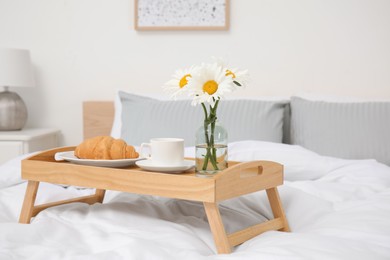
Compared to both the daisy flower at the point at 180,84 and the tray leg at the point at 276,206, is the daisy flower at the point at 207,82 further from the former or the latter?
the tray leg at the point at 276,206

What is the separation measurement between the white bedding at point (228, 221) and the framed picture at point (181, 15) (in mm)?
1031

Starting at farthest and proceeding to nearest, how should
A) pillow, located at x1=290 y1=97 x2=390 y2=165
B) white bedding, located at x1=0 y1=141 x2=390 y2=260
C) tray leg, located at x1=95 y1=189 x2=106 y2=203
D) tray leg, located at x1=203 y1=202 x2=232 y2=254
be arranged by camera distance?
pillow, located at x1=290 y1=97 x2=390 y2=165 < tray leg, located at x1=95 y1=189 x2=106 y2=203 < tray leg, located at x1=203 y1=202 x2=232 y2=254 < white bedding, located at x1=0 y1=141 x2=390 y2=260

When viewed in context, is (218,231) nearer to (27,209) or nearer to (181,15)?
(27,209)

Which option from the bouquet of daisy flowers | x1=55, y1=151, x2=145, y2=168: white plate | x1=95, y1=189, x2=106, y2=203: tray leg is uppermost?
the bouquet of daisy flowers

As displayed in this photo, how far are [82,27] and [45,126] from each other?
558 millimetres

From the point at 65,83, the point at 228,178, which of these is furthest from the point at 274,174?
the point at 65,83

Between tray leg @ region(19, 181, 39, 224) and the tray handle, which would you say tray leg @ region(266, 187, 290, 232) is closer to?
the tray handle

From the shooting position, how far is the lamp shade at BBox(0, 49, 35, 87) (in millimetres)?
2632

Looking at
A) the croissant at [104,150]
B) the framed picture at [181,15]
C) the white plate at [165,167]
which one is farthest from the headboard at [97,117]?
the white plate at [165,167]

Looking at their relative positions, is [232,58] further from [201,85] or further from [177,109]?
[201,85]

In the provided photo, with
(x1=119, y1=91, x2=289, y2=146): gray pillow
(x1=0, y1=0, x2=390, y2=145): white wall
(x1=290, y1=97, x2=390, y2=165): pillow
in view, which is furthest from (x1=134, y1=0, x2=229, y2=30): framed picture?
(x1=290, y1=97, x2=390, y2=165): pillow

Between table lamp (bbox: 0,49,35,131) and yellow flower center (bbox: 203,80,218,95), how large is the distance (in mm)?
1641

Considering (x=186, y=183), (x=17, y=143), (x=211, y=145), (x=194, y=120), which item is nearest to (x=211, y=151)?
(x=211, y=145)

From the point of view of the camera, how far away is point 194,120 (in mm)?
2205
